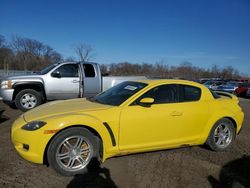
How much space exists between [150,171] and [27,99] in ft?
19.8

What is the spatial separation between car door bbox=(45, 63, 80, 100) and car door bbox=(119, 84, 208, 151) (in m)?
5.09

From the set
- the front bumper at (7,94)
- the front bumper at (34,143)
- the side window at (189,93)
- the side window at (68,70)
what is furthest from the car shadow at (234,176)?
the front bumper at (7,94)

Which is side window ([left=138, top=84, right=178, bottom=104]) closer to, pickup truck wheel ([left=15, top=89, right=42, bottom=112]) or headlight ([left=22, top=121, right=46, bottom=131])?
headlight ([left=22, top=121, right=46, bottom=131])

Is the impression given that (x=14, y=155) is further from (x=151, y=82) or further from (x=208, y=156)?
(x=208, y=156)

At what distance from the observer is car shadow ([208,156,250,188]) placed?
364 centimetres

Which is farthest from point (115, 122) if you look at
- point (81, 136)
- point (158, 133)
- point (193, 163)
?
point (193, 163)

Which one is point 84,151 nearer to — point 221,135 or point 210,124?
point 210,124

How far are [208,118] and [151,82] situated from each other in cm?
136

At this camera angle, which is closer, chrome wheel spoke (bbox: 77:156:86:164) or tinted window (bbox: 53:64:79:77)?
chrome wheel spoke (bbox: 77:156:86:164)

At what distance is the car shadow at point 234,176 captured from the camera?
3639 mm

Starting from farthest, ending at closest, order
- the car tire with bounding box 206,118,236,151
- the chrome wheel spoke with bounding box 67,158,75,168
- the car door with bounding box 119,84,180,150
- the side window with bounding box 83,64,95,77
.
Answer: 1. the side window with bounding box 83,64,95,77
2. the car tire with bounding box 206,118,236,151
3. the car door with bounding box 119,84,180,150
4. the chrome wheel spoke with bounding box 67,158,75,168

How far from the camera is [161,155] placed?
469cm

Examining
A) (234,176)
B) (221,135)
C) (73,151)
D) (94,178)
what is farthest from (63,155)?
(221,135)

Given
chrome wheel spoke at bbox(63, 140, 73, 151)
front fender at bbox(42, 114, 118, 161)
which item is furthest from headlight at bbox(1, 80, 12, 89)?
chrome wheel spoke at bbox(63, 140, 73, 151)
